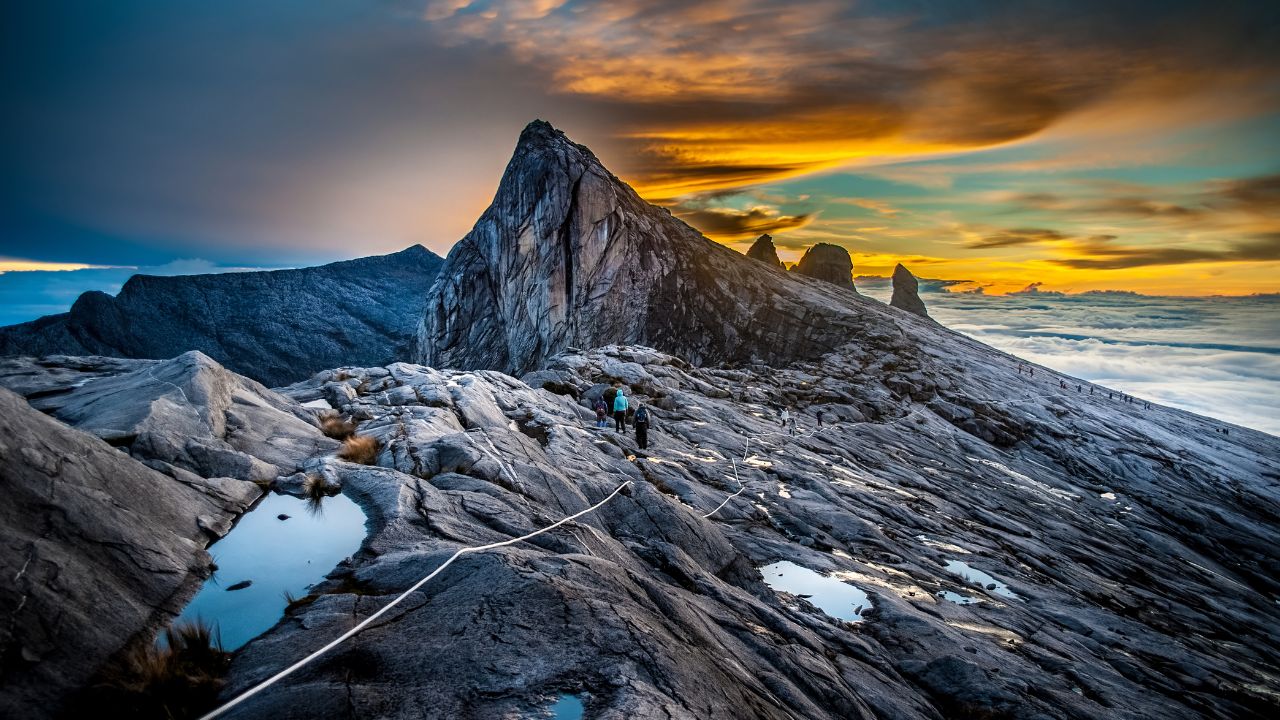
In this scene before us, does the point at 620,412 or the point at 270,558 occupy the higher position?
the point at 270,558

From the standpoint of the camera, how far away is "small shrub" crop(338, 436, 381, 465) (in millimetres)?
13883

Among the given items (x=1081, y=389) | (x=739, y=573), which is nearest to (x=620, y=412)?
(x=739, y=573)

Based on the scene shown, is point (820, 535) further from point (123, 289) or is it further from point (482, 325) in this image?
point (123, 289)

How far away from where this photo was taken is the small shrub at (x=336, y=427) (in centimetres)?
1614

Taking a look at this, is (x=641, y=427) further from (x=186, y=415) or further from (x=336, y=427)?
(x=186, y=415)

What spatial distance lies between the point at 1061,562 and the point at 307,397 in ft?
113

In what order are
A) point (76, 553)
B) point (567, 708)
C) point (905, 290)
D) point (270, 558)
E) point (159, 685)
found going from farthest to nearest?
point (905, 290) < point (270, 558) < point (76, 553) < point (567, 708) < point (159, 685)

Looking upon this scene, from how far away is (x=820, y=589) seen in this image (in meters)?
14.3

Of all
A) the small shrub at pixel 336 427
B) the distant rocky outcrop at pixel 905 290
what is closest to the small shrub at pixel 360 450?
the small shrub at pixel 336 427

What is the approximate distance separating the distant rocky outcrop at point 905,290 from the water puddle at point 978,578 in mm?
147703

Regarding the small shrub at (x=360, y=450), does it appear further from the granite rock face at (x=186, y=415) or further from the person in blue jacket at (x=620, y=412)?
the person in blue jacket at (x=620, y=412)

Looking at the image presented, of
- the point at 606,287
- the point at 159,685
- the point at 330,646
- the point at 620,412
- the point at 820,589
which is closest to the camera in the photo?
the point at 159,685

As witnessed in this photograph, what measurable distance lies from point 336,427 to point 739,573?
13.4 meters

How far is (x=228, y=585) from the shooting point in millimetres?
7664
